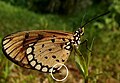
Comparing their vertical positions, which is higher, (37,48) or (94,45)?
(37,48)

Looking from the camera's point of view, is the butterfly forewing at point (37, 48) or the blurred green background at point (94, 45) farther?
the blurred green background at point (94, 45)

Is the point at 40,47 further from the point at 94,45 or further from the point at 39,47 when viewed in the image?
the point at 94,45

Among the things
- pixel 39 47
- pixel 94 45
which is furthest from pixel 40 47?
pixel 94 45

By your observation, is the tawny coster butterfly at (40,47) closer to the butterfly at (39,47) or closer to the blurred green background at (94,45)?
the butterfly at (39,47)

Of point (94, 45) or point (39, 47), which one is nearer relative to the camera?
point (39, 47)

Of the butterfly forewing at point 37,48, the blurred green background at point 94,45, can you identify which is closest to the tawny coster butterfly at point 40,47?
the butterfly forewing at point 37,48

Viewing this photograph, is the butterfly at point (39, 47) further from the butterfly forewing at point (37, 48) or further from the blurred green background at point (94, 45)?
the blurred green background at point (94, 45)

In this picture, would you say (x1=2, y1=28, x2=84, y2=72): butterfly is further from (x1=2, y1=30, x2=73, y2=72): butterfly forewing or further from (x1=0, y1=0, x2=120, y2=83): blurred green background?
(x1=0, y1=0, x2=120, y2=83): blurred green background
